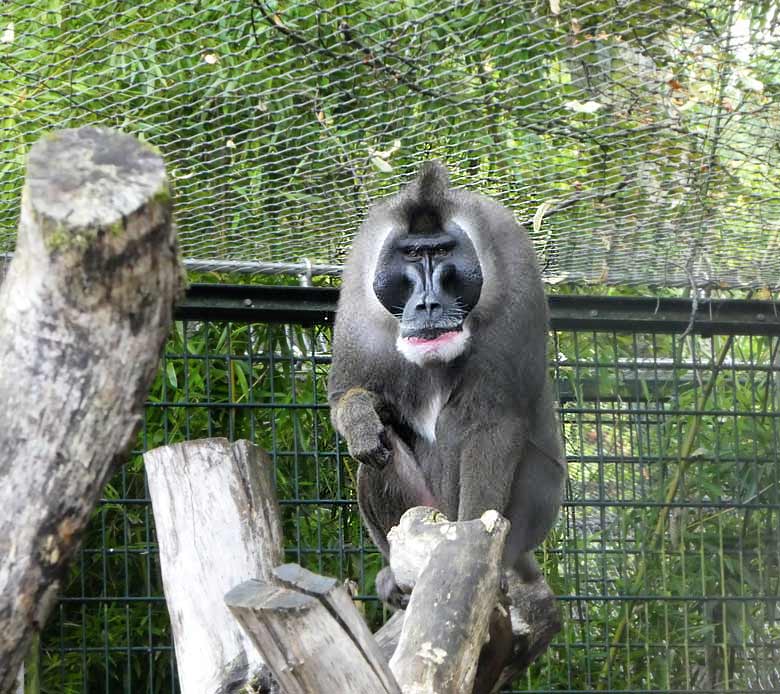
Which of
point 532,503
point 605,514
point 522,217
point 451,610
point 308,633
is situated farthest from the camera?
point 605,514

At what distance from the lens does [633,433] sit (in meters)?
6.15

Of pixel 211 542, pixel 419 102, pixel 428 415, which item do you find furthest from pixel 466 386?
pixel 211 542

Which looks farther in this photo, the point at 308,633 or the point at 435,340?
the point at 435,340

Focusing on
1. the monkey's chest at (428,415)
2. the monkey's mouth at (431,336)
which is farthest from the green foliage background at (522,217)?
the monkey's chest at (428,415)

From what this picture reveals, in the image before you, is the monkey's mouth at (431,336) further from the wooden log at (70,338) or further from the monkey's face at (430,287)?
the wooden log at (70,338)

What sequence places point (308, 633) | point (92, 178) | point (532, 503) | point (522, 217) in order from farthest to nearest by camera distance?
point (522, 217) < point (532, 503) < point (308, 633) < point (92, 178)

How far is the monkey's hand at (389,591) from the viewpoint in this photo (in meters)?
4.48

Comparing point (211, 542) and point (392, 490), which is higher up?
point (211, 542)

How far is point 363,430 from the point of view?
446 centimetres

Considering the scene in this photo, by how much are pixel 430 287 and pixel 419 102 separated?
27.3 inches

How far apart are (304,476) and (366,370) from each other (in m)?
1.59

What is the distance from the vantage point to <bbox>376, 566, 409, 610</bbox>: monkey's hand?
4483 mm

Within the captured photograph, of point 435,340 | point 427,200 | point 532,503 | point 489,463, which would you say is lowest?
point 532,503

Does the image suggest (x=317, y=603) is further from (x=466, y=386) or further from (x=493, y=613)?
(x=466, y=386)
